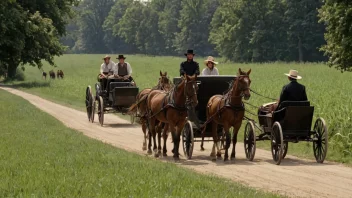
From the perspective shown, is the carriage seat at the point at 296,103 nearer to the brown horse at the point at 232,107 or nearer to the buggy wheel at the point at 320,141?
the buggy wheel at the point at 320,141

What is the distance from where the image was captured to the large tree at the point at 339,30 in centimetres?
2161

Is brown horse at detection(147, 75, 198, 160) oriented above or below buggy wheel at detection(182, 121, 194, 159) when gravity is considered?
above

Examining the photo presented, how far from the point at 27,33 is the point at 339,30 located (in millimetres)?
28881

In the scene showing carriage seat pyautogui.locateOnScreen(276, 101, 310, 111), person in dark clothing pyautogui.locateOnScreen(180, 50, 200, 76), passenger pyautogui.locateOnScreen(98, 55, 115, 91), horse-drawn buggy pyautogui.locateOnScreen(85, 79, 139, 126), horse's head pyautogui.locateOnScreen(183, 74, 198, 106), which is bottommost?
horse-drawn buggy pyautogui.locateOnScreen(85, 79, 139, 126)

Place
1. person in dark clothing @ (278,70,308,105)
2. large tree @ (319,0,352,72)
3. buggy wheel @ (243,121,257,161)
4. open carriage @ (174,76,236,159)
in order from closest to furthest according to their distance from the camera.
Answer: person in dark clothing @ (278,70,308,105) → buggy wheel @ (243,121,257,161) → open carriage @ (174,76,236,159) → large tree @ (319,0,352,72)

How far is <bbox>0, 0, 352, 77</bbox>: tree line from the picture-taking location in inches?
1261

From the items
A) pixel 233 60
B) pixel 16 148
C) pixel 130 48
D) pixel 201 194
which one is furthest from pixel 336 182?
pixel 130 48

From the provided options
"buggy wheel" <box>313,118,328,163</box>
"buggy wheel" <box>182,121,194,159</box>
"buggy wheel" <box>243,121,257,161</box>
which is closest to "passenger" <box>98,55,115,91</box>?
"buggy wheel" <box>182,121,194,159</box>

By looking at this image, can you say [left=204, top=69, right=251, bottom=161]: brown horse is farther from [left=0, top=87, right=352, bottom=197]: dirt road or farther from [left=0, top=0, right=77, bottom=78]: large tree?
[left=0, top=0, right=77, bottom=78]: large tree

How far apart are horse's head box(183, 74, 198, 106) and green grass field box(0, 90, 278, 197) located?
6.13 ft

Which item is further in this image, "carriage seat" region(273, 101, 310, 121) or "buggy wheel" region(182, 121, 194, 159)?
"buggy wheel" region(182, 121, 194, 159)

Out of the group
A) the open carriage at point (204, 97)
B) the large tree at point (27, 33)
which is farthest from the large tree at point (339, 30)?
the large tree at point (27, 33)

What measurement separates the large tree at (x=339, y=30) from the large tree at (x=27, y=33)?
873 inches

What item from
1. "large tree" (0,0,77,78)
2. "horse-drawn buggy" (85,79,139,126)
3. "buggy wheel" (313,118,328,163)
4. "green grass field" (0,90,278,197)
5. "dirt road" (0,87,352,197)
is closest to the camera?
"green grass field" (0,90,278,197)
